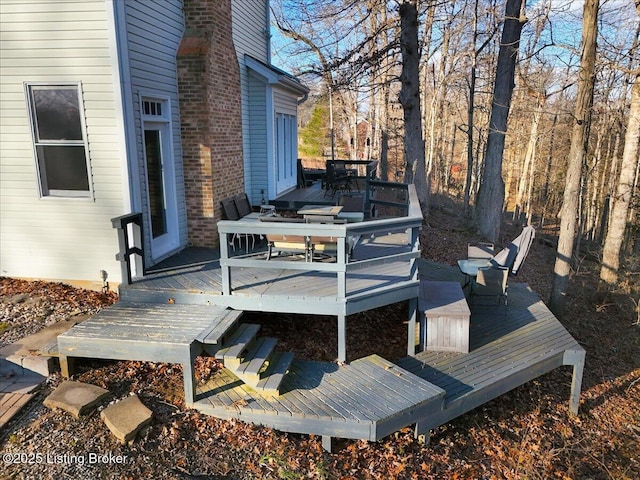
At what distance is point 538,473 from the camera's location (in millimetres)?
4848

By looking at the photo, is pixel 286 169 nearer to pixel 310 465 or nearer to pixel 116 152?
pixel 116 152

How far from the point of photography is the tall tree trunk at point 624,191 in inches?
375

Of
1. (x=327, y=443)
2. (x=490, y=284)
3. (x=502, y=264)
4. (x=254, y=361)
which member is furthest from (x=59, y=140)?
(x=502, y=264)

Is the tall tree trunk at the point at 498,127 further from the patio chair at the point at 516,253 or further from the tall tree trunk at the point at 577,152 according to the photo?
the patio chair at the point at 516,253

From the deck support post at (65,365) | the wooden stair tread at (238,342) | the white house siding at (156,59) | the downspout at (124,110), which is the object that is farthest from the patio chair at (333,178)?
the deck support post at (65,365)

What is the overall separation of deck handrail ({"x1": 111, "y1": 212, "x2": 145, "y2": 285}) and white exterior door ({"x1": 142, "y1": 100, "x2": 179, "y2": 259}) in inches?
18.1

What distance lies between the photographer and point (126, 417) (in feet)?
14.4

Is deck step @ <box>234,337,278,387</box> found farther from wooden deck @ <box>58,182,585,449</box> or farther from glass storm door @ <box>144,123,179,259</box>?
glass storm door @ <box>144,123,179,259</box>

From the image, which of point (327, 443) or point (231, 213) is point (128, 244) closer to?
point (231, 213)

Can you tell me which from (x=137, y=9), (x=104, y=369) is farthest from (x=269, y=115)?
(x=104, y=369)

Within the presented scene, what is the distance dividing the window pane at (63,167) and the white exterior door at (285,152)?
5.02m

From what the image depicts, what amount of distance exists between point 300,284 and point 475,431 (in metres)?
2.80

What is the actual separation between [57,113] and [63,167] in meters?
0.75

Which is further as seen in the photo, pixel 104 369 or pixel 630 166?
pixel 630 166
